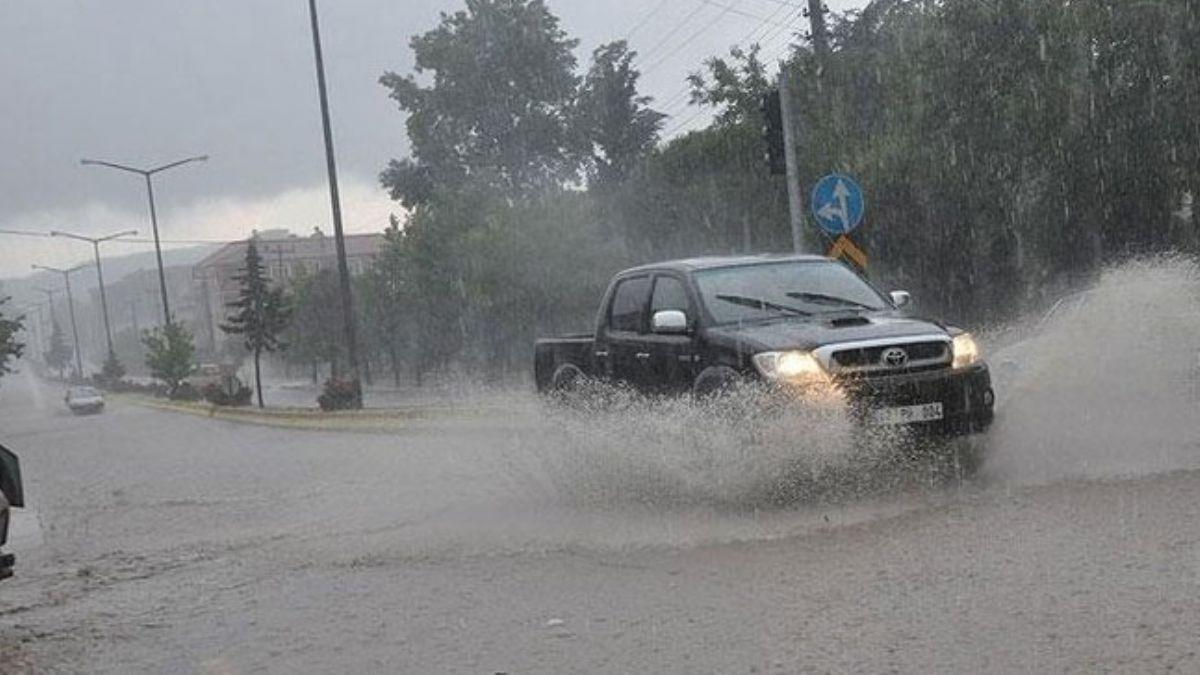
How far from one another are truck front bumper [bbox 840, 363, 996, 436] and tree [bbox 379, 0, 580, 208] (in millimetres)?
53989

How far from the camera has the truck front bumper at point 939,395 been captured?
25.6 ft

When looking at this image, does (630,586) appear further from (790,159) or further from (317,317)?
(317,317)

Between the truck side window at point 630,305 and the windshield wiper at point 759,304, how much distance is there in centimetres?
88

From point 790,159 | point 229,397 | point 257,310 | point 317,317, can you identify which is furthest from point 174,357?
point 790,159

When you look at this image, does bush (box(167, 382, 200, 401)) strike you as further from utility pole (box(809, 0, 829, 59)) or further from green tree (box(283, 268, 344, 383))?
utility pole (box(809, 0, 829, 59))

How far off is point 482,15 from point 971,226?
4300 centimetres

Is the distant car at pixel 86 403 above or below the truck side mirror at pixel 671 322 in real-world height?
below

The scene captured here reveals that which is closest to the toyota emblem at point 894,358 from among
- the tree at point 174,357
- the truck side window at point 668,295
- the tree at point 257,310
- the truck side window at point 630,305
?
the truck side window at point 668,295

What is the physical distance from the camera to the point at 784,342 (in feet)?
26.1

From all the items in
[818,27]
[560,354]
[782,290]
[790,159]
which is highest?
[818,27]

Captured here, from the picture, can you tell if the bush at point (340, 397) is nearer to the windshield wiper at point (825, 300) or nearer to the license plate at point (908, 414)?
the windshield wiper at point (825, 300)

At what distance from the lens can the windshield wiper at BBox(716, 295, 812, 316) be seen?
29.1ft

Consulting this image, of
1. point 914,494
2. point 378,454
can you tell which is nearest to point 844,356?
point 914,494

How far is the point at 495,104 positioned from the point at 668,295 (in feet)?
178
